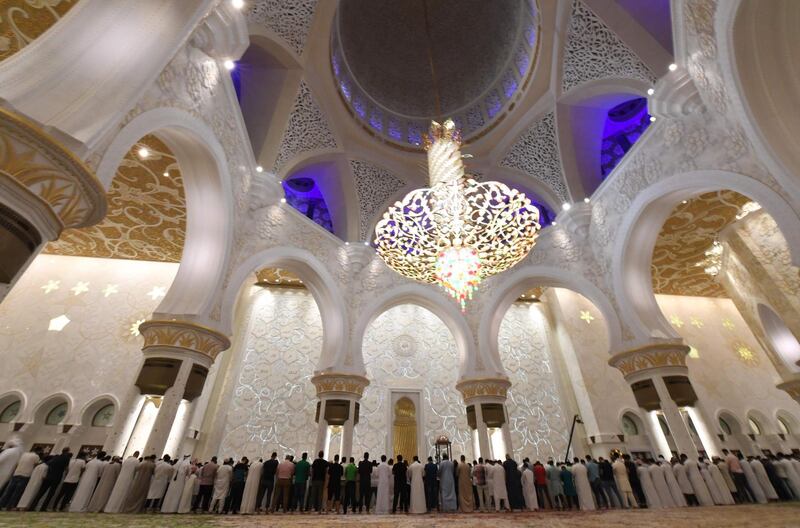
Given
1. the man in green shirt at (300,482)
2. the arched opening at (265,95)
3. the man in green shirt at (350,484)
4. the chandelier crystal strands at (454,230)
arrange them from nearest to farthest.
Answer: the chandelier crystal strands at (454,230), the man in green shirt at (300,482), the man in green shirt at (350,484), the arched opening at (265,95)

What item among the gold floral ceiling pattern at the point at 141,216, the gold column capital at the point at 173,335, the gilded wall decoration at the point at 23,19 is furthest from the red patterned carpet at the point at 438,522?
the gold floral ceiling pattern at the point at 141,216

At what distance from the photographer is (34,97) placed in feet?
7.11

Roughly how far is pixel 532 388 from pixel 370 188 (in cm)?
634

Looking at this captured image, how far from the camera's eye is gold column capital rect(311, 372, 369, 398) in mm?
6488

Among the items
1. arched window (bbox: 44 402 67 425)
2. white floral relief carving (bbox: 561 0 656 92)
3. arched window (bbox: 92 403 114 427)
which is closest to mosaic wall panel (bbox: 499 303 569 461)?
white floral relief carving (bbox: 561 0 656 92)

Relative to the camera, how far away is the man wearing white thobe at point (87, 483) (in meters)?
3.80

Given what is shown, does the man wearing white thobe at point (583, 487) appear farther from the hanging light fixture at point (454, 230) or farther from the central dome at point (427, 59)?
the central dome at point (427, 59)

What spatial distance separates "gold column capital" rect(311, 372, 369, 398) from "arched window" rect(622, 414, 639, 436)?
625 centimetres

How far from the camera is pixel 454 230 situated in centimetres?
485

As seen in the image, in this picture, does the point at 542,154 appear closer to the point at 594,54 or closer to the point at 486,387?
the point at 594,54

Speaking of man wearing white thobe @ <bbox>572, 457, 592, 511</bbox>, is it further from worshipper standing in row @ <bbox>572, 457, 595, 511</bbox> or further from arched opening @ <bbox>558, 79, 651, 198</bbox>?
arched opening @ <bbox>558, 79, 651, 198</bbox>

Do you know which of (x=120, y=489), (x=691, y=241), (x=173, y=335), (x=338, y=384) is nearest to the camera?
(x=120, y=489)

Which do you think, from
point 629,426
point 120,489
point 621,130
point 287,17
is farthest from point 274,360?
point 621,130

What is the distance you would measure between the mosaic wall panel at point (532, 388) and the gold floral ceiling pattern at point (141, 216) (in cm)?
815
